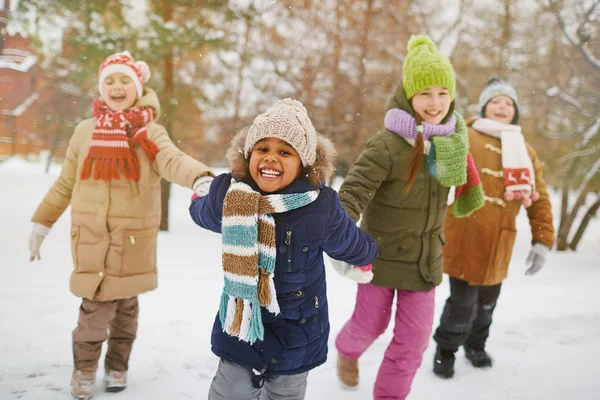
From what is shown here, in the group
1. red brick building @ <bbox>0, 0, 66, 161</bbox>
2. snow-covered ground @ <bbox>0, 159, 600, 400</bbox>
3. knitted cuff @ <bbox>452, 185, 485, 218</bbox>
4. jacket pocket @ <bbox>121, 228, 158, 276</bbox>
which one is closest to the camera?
jacket pocket @ <bbox>121, 228, 158, 276</bbox>

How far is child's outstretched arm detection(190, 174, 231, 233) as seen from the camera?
6.22ft

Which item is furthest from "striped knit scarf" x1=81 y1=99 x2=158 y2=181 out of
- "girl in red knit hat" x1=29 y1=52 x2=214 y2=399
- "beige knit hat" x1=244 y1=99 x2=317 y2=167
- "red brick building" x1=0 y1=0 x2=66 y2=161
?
"red brick building" x1=0 y1=0 x2=66 y2=161

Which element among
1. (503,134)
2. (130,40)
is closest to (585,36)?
(503,134)

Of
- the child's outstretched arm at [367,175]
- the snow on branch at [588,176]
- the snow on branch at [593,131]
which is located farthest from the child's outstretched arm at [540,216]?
the snow on branch at [593,131]

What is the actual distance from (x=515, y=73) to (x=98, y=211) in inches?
393

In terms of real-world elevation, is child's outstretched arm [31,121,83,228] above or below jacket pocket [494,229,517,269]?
above

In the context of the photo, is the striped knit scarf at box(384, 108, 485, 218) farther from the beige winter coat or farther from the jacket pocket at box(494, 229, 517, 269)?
the beige winter coat

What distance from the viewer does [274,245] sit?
1.78 m

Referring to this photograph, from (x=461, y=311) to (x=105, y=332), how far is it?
2332mm

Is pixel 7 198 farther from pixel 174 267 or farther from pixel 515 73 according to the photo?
pixel 515 73

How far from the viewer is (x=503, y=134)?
10.5ft

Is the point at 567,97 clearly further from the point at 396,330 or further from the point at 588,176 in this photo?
the point at 396,330

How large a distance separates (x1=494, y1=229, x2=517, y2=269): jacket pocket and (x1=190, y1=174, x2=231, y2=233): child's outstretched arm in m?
2.10

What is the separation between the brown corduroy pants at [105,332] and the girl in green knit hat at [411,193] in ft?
4.94
